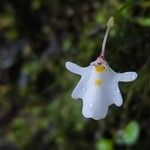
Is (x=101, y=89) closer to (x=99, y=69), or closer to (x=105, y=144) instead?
(x=99, y=69)

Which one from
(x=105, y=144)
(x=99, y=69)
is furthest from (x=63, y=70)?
(x=99, y=69)

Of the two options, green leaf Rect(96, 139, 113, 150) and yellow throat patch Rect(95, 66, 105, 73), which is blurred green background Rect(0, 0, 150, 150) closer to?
green leaf Rect(96, 139, 113, 150)

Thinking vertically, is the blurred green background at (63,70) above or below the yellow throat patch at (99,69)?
below

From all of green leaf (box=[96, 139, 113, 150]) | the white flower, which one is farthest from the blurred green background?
the white flower

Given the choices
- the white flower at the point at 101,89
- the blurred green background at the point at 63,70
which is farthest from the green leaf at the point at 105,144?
the white flower at the point at 101,89

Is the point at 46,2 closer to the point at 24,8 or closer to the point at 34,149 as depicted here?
the point at 24,8

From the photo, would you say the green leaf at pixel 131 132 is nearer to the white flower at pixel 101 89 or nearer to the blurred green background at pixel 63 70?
the blurred green background at pixel 63 70

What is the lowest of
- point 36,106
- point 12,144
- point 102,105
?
point 12,144

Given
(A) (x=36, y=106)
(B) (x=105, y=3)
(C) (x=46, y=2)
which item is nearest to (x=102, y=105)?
(B) (x=105, y=3)

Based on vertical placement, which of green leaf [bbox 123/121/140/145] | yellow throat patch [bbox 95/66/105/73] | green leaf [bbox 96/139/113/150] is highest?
yellow throat patch [bbox 95/66/105/73]
